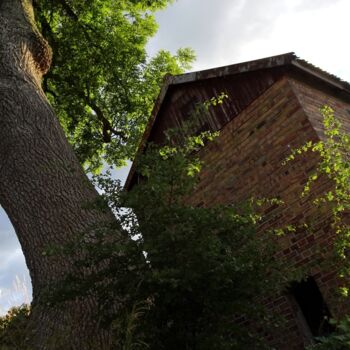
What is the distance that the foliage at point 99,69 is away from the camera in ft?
43.0

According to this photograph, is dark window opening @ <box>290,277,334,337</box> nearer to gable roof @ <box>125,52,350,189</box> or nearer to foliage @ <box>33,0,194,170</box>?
gable roof @ <box>125,52,350,189</box>

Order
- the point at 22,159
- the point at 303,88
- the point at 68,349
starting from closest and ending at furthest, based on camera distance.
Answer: the point at 68,349 → the point at 22,159 → the point at 303,88

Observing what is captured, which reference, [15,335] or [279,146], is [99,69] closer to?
[279,146]

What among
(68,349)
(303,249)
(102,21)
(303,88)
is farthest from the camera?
(102,21)

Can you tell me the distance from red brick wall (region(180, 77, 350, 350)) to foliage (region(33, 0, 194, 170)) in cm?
554

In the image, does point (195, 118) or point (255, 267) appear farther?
point (195, 118)

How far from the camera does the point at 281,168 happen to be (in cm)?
693

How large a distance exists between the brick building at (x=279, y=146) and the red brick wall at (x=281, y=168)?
1cm

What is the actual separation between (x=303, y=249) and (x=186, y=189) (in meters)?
3.46

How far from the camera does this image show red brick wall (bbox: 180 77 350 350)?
20.5ft

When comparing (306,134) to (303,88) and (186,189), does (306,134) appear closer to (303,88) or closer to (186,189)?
(303,88)

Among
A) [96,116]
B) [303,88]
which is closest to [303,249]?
[303,88]

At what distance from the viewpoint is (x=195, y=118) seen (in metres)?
4.02

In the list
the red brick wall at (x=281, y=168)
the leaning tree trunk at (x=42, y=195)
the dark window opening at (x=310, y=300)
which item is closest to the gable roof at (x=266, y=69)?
the red brick wall at (x=281, y=168)
